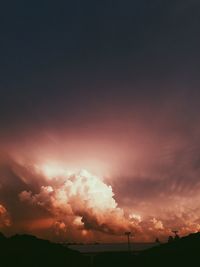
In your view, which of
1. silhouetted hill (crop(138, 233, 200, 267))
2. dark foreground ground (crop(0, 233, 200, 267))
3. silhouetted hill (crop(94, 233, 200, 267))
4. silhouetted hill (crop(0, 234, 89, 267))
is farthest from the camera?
silhouetted hill (crop(0, 234, 89, 267))

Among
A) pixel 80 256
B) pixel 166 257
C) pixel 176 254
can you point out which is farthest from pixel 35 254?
pixel 176 254

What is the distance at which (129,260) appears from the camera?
66875mm

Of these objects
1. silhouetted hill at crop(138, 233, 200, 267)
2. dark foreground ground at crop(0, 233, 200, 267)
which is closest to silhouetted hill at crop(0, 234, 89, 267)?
dark foreground ground at crop(0, 233, 200, 267)

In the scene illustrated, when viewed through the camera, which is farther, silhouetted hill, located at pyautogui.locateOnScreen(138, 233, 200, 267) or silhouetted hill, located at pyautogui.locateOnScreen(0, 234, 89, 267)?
silhouetted hill, located at pyautogui.locateOnScreen(0, 234, 89, 267)

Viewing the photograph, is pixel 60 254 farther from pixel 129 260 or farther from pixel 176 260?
pixel 176 260

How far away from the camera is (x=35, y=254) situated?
209 ft

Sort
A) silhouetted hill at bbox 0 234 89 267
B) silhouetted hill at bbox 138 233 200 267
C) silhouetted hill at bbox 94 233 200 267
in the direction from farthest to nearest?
silhouetted hill at bbox 0 234 89 267 < silhouetted hill at bbox 94 233 200 267 < silhouetted hill at bbox 138 233 200 267

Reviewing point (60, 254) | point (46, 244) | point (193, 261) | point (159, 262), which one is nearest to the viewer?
point (193, 261)

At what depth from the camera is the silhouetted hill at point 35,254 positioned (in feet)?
198

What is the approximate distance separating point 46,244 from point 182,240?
3083cm

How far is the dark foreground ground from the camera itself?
194 feet

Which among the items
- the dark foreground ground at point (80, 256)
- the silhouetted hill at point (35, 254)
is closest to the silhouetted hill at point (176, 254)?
the dark foreground ground at point (80, 256)

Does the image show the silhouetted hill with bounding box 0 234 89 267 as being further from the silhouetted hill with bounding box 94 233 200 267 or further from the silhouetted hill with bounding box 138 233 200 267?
the silhouetted hill with bounding box 138 233 200 267

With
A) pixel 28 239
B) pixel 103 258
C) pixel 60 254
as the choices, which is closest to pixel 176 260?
pixel 103 258
